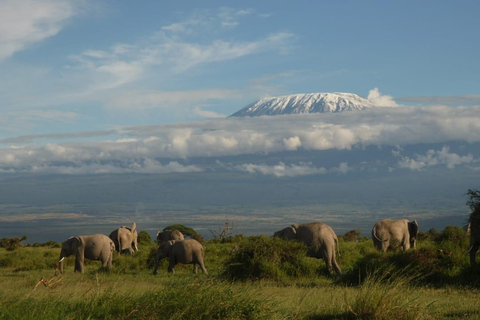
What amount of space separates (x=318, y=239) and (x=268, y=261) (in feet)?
10.1

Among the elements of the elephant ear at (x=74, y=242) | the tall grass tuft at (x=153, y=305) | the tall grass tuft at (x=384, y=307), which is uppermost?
the tall grass tuft at (x=153, y=305)

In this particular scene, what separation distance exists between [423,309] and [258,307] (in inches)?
124

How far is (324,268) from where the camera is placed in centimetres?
2503

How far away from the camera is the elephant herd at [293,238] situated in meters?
24.9

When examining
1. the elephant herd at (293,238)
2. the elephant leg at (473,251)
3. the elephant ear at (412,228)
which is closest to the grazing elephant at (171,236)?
the elephant herd at (293,238)

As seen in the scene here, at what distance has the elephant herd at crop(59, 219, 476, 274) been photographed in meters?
24.9

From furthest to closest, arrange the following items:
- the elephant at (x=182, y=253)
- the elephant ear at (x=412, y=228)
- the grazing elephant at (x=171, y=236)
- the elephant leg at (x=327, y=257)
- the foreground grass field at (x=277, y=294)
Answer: the grazing elephant at (x=171, y=236) → the elephant ear at (x=412, y=228) → the elephant at (x=182, y=253) → the elephant leg at (x=327, y=257) → the foreground grass field at (x=277, y=294)

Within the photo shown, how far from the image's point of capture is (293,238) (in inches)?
998

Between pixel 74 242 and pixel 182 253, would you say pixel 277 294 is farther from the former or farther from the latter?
pixel 74 242

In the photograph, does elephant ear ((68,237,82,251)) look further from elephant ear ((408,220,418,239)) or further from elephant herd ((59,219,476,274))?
elephant ear ((408,220,418,239))

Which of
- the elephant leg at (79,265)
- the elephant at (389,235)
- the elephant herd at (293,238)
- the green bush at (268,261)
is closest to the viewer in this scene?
the green bush at (268,261)

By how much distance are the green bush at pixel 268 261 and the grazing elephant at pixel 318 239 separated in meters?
0.80

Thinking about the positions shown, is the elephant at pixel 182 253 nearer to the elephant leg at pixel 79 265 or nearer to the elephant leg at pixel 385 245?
the elephant leg at pixel 79 265

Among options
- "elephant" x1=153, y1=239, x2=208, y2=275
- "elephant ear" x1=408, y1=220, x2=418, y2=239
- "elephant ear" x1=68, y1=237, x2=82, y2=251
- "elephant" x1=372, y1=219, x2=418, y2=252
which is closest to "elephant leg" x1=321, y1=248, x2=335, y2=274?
"elephant" x1=372, y1=219, x2=418, y2=252
